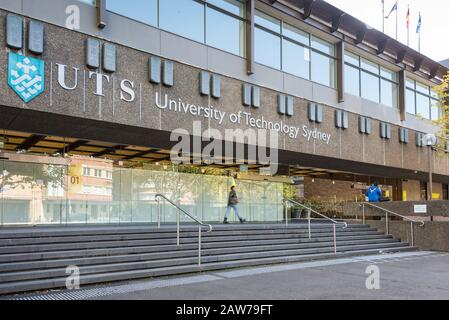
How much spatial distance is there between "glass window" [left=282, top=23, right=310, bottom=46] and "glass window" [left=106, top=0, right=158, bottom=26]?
695cm

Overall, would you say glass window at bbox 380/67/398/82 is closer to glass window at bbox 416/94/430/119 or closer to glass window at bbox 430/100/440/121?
glass window at bbox 416/94/430/119

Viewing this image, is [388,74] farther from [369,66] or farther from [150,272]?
[150,272]

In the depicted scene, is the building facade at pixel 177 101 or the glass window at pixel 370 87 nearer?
the building facade at pixel 177 101

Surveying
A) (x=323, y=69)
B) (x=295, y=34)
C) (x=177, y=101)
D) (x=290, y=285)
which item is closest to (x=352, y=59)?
(x=323, y=69)

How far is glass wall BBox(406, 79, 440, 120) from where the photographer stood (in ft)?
92.2

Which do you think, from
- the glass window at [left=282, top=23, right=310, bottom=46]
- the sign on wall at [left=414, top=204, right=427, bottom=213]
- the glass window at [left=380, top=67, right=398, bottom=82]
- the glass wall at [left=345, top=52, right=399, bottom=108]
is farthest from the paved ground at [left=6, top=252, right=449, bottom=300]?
the glass window at [left=380, top=67, right=398, bottom=82]

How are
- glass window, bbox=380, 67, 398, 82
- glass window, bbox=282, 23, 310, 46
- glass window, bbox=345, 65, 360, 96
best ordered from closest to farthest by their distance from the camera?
glass window, bbox=282, 23, 310, 46 → glass window, bbox=345, 65, 360, 96 → glass window, bbox=380, 67, 398, 82

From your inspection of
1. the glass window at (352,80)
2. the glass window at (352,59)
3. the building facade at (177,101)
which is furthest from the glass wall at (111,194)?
the glass window at (352,59)

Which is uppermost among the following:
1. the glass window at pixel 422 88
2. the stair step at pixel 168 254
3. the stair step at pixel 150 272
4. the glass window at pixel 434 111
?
the glass window at pixel 422 88

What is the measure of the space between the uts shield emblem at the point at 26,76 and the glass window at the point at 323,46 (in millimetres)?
13592

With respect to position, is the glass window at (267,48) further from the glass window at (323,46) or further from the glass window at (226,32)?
the glass window at (323,46)

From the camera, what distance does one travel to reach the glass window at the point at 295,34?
21.0 m

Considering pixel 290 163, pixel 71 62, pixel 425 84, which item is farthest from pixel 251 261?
pixel 425 84

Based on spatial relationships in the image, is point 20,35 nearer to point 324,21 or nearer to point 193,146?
point 193,146
